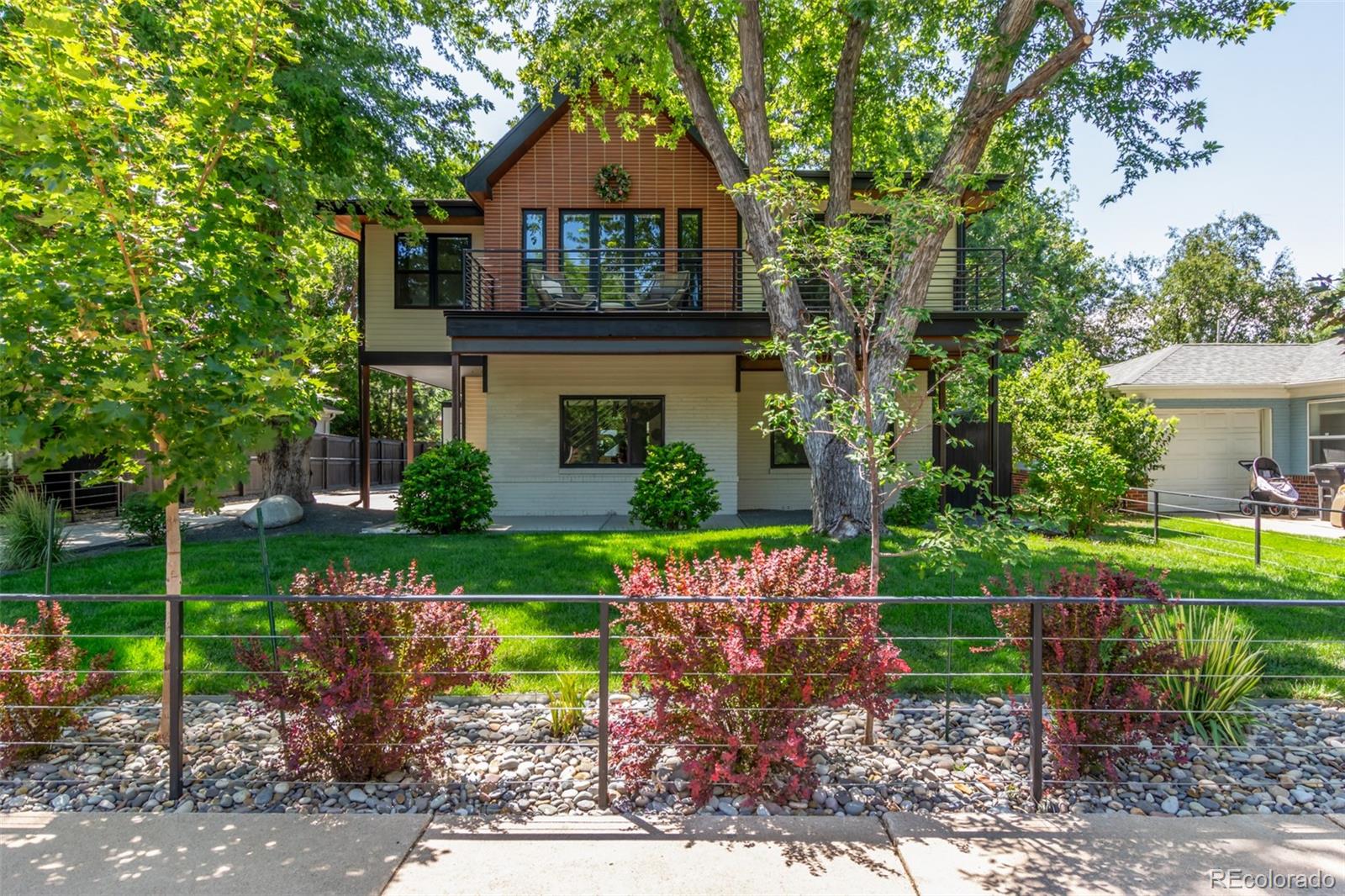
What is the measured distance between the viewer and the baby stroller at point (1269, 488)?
1417 cm

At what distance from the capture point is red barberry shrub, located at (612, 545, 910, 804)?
3191 millimetres

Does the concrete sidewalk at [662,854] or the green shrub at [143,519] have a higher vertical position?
the green shrub at [143,519]

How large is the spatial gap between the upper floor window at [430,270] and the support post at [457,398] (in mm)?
3080

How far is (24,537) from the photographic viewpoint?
8.55 metres

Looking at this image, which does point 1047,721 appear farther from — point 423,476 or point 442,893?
point 423,476

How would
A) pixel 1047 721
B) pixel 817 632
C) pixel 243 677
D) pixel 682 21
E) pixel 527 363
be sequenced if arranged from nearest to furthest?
pixel 817 632 → pixel 1047 721 → pixel 243 677 → pixel 682 21 → pixel 527 363

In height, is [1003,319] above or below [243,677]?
above

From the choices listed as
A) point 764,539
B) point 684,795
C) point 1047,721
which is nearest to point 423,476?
point 764,539

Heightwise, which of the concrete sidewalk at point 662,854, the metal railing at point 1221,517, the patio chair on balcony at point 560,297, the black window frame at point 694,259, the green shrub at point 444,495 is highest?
the black window frame at point 694,259

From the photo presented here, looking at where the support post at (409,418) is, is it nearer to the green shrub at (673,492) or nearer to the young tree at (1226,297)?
the green shrub at (673,492)

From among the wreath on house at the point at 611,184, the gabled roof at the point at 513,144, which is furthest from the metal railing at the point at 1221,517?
the wreath on house at the point at 611,184

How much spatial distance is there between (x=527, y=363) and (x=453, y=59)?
18.4 ft

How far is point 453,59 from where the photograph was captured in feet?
39.9

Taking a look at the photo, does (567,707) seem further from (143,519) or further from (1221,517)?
(1221,517)
